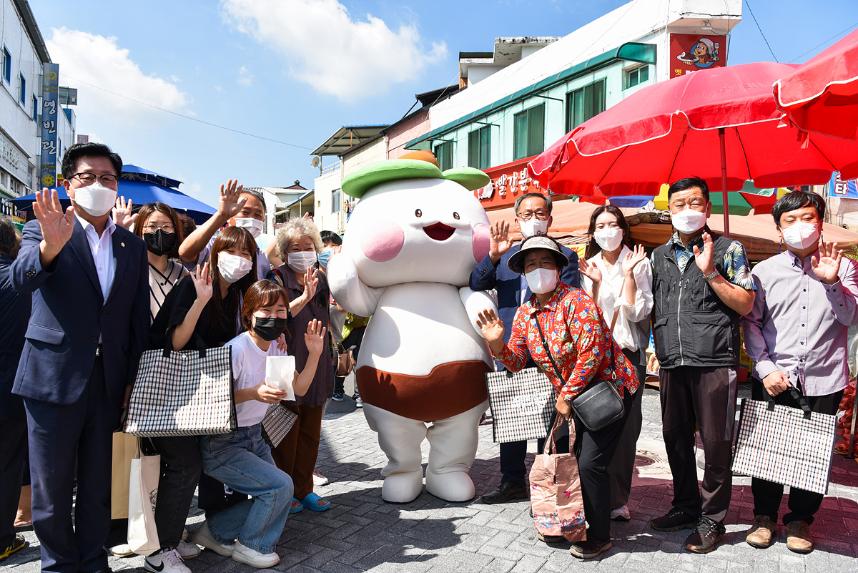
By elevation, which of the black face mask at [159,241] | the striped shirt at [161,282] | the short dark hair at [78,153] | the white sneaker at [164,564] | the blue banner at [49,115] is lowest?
the white sneaker at [164,564]

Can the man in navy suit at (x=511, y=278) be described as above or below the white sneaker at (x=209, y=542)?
above

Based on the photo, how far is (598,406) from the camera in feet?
10.7

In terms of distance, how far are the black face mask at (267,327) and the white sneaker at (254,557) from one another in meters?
1.12

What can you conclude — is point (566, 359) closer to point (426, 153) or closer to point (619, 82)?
point (426, 153)

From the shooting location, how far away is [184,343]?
321 centimetres

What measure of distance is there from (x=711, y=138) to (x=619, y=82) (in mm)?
8242

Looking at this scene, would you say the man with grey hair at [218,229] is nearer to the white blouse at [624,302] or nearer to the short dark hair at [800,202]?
the white blouse at [624,302]

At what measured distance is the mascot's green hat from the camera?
4332mm

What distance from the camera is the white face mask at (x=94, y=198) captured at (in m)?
2.92

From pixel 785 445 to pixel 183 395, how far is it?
10.3ft

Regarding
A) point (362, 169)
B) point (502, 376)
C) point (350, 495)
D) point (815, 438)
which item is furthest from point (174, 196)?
point (815, 438)

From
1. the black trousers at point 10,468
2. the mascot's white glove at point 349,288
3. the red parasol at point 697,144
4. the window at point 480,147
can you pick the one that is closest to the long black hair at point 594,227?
the red parasol at point 697,144

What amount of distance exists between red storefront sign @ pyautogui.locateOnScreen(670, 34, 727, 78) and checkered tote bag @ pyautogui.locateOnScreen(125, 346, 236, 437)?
11695 mm

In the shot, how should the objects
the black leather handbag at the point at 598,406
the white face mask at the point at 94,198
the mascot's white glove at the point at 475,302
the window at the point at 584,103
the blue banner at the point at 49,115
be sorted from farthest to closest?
1. the blue banner at the point at 49,115
2. the window at the point at 584,103
3. the mascot's white glove at the point at 475,302
4. the black leather handbag at the point at 598,406
5. the white face mask at the point at 94,198
